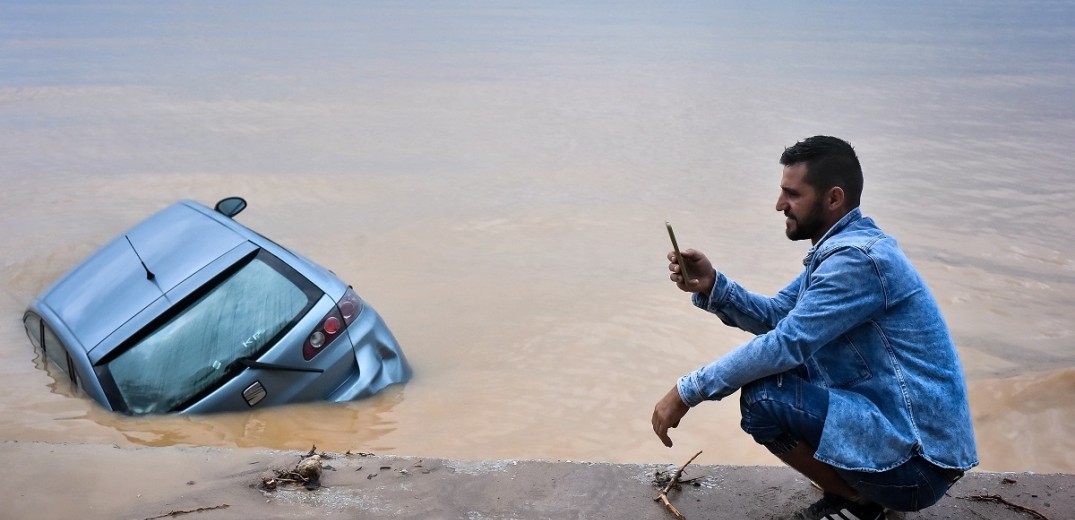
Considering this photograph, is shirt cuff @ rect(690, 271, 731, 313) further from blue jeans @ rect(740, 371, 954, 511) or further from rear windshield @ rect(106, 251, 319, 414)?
rear windshield @ rect(106, 251, 319, 414)

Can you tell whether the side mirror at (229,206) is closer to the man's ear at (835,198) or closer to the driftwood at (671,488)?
the driftwood at (671,488)

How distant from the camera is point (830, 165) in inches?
117

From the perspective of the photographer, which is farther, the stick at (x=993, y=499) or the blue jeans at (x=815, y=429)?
the stick at (x=993, y=499)

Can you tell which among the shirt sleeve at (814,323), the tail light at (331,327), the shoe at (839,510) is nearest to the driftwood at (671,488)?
the shoe at (839,510)

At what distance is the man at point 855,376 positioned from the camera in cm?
278

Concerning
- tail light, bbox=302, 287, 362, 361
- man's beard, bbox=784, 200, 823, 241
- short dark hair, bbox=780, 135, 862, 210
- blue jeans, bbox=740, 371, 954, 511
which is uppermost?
short dark hair, bbox=780, 135, 862, 210

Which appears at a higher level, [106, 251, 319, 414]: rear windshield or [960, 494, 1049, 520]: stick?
[106, 251, 319, 414]: rear windshield

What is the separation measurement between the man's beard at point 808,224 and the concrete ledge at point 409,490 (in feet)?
3.38

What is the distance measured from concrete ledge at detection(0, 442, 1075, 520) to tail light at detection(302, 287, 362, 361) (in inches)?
36.5

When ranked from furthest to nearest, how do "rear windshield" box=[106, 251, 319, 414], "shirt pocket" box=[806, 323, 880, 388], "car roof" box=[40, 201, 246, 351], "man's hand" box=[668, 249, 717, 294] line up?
"car roof" box=[40, 201, 246, 351] < "rear windshield" box=[106, 251, 319, 414] < "man's hand" box=[668, 249, 717, 294] < "shirt pocket" box=[806, 323, 880, 388]

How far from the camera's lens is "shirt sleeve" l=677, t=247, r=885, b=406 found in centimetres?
276

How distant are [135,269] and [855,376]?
369 cm

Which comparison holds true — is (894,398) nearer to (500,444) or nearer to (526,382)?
(500,444)

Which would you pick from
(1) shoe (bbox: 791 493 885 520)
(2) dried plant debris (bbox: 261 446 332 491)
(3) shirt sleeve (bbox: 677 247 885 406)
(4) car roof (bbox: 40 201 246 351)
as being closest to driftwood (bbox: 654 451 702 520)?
(1) shoe (bbox: 791 493 885 520)
